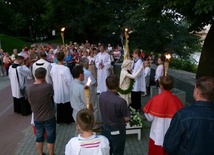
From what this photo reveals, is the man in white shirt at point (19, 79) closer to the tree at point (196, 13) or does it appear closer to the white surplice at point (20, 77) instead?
the white surplice at point (20, 77)

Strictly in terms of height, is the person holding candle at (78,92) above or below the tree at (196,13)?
below

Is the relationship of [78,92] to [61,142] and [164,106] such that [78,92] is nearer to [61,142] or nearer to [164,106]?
[61,142]

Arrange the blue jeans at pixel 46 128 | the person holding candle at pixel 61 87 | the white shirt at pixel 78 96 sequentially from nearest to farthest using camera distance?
the blue jeans at pixel 46 128 < the white shirt at pixel 78 96 < the person holding candle at pixel 61 87

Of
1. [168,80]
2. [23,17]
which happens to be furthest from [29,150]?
[23,17]

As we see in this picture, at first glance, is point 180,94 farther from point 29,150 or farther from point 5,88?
point 5,88

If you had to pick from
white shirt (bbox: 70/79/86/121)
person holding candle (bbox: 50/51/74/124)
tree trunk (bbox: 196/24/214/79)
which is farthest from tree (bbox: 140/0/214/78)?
white shirt (bbox: 70/79/86/121)

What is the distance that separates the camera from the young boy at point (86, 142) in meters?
3.12

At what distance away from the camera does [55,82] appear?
8039 mm

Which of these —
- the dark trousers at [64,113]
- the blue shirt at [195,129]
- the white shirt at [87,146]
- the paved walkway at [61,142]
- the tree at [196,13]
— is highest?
the tree at [196,13]

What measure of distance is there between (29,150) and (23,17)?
48.3 metres

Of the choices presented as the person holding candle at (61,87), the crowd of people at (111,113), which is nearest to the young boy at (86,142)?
the crowd of people at (111,113)

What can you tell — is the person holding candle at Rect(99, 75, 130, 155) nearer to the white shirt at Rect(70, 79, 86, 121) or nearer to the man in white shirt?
the white shirt at Rect(70, 79, 86, 121)

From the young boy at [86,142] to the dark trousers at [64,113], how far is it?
5134 millimetres

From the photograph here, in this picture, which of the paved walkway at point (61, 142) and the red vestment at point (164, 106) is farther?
the paved walkway at point (61, 142)
